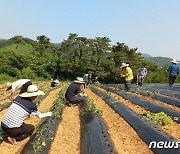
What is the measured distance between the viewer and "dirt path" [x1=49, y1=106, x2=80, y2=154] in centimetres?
611

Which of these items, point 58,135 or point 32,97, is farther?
point 58,135


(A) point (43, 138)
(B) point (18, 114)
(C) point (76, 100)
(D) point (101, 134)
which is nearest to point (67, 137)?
(A) point (43, 138)

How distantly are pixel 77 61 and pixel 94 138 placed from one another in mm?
42555

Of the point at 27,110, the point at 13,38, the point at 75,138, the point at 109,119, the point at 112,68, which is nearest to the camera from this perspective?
the point at 27,110

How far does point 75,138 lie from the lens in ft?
22.9

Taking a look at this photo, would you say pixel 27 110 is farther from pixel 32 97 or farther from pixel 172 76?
pixel 172 76

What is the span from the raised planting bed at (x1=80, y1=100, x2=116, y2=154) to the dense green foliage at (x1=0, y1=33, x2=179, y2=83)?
32.8m

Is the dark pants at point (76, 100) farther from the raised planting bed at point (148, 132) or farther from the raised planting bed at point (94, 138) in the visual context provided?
the raised planting bed at point (94, 138)

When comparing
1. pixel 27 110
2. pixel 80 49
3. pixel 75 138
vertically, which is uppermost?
pixel 80 49

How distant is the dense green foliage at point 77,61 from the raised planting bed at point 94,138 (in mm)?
32821

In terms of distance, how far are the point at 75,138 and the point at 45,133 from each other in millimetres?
762

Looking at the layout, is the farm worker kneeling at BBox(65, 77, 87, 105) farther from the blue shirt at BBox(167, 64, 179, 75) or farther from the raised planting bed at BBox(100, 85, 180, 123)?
the blue shirt at BBox(167, 64, 179, 75)

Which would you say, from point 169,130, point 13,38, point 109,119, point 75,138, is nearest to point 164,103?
point 109,119

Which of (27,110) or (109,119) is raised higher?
(27,110)
